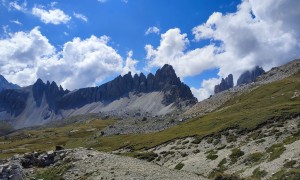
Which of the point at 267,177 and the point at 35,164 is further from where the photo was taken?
the point at 35,164

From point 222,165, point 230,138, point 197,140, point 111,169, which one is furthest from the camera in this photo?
point 197,140

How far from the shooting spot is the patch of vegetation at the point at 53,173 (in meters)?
→ 51.7

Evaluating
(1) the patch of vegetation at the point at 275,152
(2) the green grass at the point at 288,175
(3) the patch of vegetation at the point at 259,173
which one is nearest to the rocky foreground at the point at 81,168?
(3) the patch of vegetation at the point at 259,173

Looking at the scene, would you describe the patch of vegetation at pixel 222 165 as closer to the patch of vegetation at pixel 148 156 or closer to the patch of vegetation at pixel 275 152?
the patch of vegetation at pixel 275 152

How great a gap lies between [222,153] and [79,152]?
23130 mm

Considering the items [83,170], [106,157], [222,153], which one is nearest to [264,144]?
[222,153]

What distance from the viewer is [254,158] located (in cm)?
5162

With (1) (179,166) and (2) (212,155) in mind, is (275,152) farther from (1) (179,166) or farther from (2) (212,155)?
(1) (179,166)

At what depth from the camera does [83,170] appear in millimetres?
50562

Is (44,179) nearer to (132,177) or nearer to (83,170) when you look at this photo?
(83,170)

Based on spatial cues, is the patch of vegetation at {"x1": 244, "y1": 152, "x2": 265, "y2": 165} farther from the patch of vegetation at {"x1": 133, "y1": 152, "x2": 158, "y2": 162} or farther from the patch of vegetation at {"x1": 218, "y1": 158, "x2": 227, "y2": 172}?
the patch of vegetation at {"x1": 133, "y1": 152, "x2": 158, "y2": 162}

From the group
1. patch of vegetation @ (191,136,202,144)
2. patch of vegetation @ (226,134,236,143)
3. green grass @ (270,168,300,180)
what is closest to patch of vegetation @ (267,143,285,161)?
green grass @ (270,168,300,180)

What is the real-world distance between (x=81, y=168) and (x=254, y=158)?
23.7 m

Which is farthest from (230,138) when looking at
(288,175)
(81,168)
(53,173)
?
(288,175)
